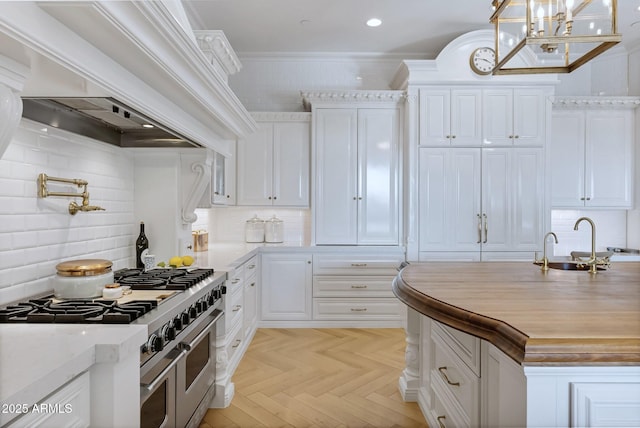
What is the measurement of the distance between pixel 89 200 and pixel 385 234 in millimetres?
2876

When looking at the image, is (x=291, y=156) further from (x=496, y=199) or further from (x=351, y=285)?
(x=496, y=199)

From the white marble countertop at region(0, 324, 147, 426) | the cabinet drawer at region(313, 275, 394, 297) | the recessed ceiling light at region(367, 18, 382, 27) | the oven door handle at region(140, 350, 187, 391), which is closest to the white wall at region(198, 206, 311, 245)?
the cabinet drawer at region(313, 275, 394, 297)

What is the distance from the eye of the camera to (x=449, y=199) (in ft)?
13.4

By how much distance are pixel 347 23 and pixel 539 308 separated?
349 centimetres

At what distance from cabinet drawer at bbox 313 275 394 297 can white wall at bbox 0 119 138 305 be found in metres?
2.13

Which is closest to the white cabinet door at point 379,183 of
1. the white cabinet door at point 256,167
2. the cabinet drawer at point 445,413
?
the white cabinet door at point 256,167

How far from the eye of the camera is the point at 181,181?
109 inches

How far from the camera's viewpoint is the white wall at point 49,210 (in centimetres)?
166

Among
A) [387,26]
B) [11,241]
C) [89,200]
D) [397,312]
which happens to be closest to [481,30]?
[387,26]

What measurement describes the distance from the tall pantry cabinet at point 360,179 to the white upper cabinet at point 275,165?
0.23 m

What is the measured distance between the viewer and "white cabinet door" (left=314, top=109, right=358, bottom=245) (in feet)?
14.0

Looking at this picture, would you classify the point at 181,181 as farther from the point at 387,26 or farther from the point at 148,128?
the point at 387,26

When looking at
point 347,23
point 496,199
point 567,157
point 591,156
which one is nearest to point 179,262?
point 347,23

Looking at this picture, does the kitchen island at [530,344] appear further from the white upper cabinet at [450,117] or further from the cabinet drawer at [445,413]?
the white upper cabinet at [450,117]
